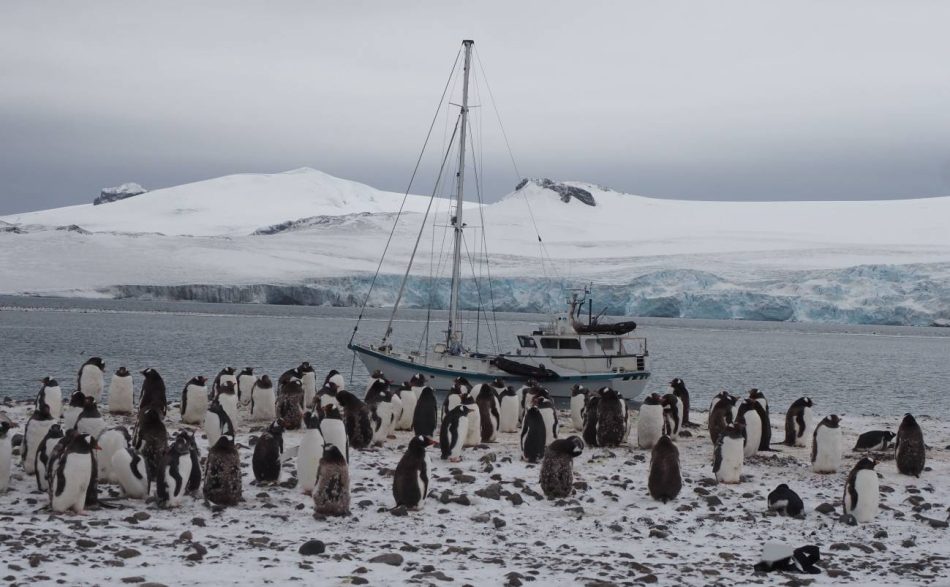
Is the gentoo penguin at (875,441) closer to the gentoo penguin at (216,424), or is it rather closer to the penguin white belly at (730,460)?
the penguin white belly at (730,460)

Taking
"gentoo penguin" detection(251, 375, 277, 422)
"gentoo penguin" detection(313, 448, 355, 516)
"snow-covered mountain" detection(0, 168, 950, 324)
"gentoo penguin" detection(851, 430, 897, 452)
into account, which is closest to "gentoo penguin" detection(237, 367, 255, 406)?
"gentoo penguin" detection(251, 375, 277, 422)

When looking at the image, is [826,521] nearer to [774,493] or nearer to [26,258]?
[774,493]

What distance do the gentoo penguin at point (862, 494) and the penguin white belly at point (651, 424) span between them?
417cm

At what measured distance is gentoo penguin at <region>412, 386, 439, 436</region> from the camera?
15008mm

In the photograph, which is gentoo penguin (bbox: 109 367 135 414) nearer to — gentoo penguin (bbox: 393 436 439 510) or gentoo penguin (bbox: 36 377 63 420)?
gentoo penguin (bbox: 36 377 63 420)

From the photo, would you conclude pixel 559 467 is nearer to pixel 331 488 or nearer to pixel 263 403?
pixel 331 488

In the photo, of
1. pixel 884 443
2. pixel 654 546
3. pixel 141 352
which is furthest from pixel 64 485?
pixel 141 352

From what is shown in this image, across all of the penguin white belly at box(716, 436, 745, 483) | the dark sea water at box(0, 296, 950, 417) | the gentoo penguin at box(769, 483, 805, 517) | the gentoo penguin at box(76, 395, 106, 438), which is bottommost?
the dark sea water at box(0, 296, 950, 417)

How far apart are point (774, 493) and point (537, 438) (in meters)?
3.26

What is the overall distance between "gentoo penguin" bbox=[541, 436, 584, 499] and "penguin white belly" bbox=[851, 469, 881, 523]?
2.87 m

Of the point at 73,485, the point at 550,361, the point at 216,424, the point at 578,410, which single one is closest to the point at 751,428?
the point at 578,410

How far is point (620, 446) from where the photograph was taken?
15.3m

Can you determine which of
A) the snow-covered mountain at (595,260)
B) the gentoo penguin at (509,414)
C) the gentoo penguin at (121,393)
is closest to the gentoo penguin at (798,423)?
the gentoo penguin at (509,414)

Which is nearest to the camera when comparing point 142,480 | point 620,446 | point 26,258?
point 142,480
